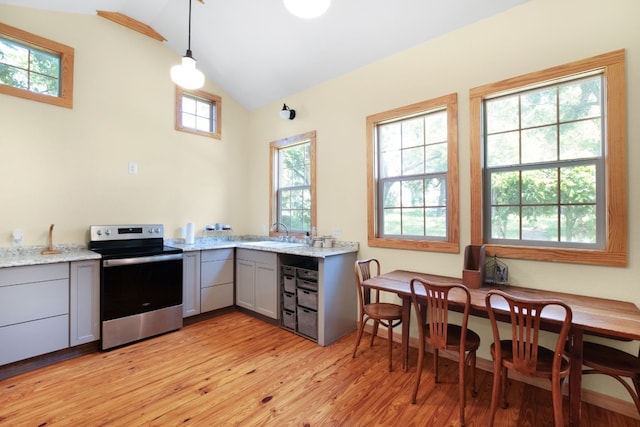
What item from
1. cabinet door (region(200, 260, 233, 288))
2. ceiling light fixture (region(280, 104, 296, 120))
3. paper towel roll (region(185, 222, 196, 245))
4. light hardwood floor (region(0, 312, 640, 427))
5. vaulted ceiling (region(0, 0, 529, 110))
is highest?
vaulted ceiling (region(0, 0, 529, 110))

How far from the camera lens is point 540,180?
7.52 feet

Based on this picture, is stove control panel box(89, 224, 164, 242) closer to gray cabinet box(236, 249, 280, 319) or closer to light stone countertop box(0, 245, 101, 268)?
light stone countertop box(0, 245, 101, 268)

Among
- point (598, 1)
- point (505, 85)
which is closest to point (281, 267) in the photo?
point (505, 85)

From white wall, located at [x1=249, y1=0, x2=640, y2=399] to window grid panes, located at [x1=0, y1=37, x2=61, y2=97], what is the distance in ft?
8.53

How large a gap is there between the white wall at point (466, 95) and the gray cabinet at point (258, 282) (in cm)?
84

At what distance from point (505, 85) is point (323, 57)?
1.93 meters

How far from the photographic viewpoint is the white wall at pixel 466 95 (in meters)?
1.94

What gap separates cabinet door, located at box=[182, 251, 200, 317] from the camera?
340cm

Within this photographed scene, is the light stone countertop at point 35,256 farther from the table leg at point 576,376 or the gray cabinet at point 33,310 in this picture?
the table leg at point 576,376

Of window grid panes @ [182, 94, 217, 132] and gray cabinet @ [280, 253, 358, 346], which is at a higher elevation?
window grid panes @ [182, 94, 217, 132]

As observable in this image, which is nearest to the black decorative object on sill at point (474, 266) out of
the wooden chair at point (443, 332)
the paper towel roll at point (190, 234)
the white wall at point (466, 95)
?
the white wall at point (466, 95)

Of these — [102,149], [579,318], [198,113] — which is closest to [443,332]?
[579,318]

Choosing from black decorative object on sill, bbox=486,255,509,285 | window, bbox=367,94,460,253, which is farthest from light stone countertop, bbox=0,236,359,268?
black decorative object on sill, bbox=486,255,509,285

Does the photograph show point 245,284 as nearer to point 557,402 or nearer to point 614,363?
point 557,402
